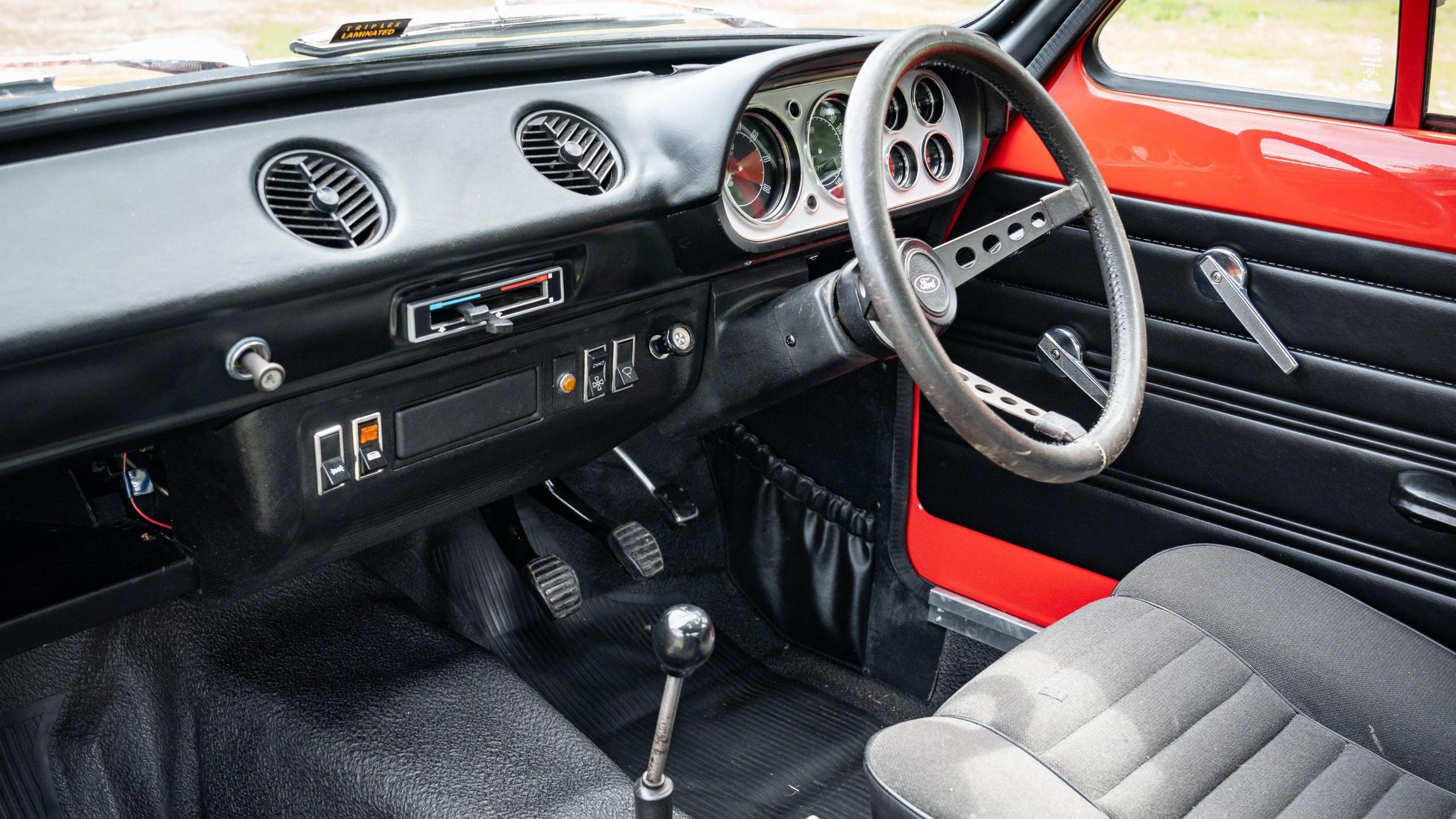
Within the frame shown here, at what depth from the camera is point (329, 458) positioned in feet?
4.74

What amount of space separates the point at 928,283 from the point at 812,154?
0.42 metres

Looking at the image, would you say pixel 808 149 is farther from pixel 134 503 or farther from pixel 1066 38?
pixel 134 503

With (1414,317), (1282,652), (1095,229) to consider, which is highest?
(1095,229)

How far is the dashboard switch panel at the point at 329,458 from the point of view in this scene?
142 centimetres

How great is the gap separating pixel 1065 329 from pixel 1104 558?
40cm

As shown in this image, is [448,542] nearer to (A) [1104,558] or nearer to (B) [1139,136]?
(A) [1104,558]

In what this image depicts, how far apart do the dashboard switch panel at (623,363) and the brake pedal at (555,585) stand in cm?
55

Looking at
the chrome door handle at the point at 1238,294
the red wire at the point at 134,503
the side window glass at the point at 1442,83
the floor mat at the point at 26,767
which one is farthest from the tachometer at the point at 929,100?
the floor mat at the point at 26,767

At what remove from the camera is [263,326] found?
1.19 meters

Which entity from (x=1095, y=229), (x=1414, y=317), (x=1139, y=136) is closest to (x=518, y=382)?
(x=1095, y=229)

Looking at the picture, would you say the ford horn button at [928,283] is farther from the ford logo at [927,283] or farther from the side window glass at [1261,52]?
the side window glass at [1261,52]

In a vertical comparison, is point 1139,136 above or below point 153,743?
above

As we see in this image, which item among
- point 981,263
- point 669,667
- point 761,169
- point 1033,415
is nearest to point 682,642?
point 669,667

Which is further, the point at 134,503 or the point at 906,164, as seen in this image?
the point at 906,164
